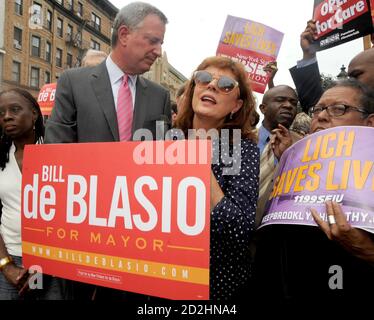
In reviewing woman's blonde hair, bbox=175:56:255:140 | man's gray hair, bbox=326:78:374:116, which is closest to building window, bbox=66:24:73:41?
woman's blonde hair, bbox=175:56:255:140

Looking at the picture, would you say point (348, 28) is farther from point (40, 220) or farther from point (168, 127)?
point (40, 220)

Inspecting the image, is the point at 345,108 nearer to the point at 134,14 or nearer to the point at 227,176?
the point at 227,176

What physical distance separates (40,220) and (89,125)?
558 millimetres

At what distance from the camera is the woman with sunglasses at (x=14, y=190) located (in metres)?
2.16

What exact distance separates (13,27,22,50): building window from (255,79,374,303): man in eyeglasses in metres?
30.2

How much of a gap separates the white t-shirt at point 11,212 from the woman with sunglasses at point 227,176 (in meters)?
0.99

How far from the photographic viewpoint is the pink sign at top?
5.02m

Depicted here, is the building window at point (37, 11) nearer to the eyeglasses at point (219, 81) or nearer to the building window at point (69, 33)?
the building window at point (69, 33)

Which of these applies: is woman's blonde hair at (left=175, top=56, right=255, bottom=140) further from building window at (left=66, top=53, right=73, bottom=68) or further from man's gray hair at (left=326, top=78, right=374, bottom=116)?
building window at (left=66, top=53, right=73, bottom=68)

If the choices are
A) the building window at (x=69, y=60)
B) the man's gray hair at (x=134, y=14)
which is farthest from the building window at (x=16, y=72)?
the man's gray hair at (x=134, y=14)

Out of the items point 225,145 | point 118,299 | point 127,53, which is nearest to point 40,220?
point 118,299

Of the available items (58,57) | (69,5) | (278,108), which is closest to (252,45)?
(278,108)

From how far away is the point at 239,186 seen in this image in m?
1.64

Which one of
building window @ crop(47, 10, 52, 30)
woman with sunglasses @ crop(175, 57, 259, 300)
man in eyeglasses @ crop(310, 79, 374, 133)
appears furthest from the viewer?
building window @ crop(47, 10, 52, 30)
